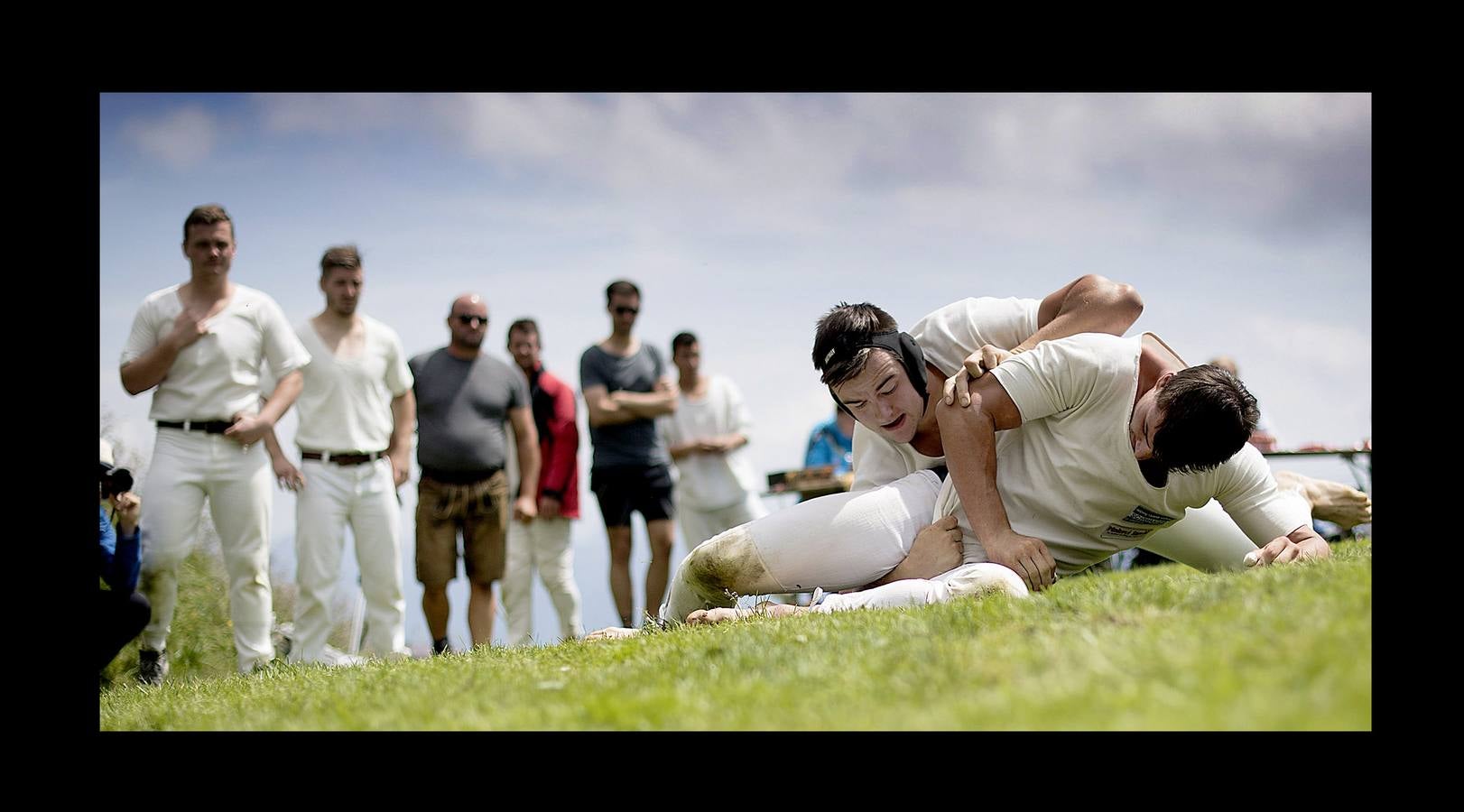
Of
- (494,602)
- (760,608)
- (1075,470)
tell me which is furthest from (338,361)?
(1075,470)

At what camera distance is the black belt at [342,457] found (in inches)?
309

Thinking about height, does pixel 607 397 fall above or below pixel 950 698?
above

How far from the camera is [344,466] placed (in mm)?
7895

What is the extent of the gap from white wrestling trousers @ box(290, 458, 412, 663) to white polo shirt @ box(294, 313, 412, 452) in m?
0.18

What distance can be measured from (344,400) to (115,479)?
1.62 m

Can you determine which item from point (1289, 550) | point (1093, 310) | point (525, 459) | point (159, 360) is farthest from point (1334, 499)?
point (159, 360)

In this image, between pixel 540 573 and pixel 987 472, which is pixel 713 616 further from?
pixel 540 573

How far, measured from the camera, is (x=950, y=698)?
9.30 ft

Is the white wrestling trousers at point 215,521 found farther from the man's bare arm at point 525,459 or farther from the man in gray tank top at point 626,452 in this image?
the man in gray tank top at point 626,452

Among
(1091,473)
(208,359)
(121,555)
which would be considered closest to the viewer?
(1091,473)

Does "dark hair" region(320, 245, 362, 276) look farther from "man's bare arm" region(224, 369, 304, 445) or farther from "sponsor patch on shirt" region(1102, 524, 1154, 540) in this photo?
"sponsor patch on shirt" region(1102, 524, 1154, 540)

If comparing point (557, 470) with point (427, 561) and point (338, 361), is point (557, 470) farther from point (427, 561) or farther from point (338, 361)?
point (338, 361)

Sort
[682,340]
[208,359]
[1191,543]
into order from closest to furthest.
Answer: [1191,543]
[208,359]
[682,340]
